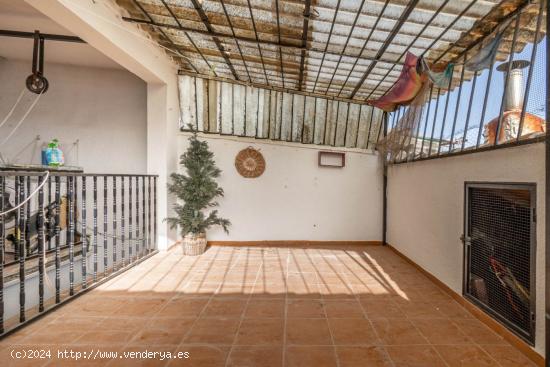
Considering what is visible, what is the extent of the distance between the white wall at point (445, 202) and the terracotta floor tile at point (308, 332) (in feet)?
4.52

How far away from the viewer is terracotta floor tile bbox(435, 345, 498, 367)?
5.82 feet

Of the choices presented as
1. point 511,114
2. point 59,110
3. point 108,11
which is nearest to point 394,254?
point 511,114

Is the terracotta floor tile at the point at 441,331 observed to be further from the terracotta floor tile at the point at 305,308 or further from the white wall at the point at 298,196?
the white wall at the point at 298,196

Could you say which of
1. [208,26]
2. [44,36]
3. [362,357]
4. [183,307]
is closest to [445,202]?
[362,357]

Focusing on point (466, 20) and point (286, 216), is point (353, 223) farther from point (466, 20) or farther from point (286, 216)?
point (466, 20)

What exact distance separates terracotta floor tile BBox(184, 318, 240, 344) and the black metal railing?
132cm

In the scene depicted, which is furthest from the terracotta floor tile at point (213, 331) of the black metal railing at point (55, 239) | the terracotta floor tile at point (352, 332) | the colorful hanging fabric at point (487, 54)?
the colorful hanging fabric at point (487, 54)

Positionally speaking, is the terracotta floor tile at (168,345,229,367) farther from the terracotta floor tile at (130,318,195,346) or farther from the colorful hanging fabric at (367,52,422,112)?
the colorful hanging fabric at (367,52,422,112)

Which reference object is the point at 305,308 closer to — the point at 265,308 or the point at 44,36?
the point at 265,308

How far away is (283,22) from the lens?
9.22 feet

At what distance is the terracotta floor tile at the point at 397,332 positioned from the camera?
6.56ft

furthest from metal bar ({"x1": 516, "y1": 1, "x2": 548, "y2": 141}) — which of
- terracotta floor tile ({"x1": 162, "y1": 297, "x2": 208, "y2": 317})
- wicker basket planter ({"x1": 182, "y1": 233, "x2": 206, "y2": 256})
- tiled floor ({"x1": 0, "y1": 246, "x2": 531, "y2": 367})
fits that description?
wicker basket planter ({"x1": 182, "y1": 233, "x2": 206, "y2": 256})

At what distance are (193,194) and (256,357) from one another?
275 centimetres

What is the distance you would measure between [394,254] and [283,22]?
3776 millimetres
